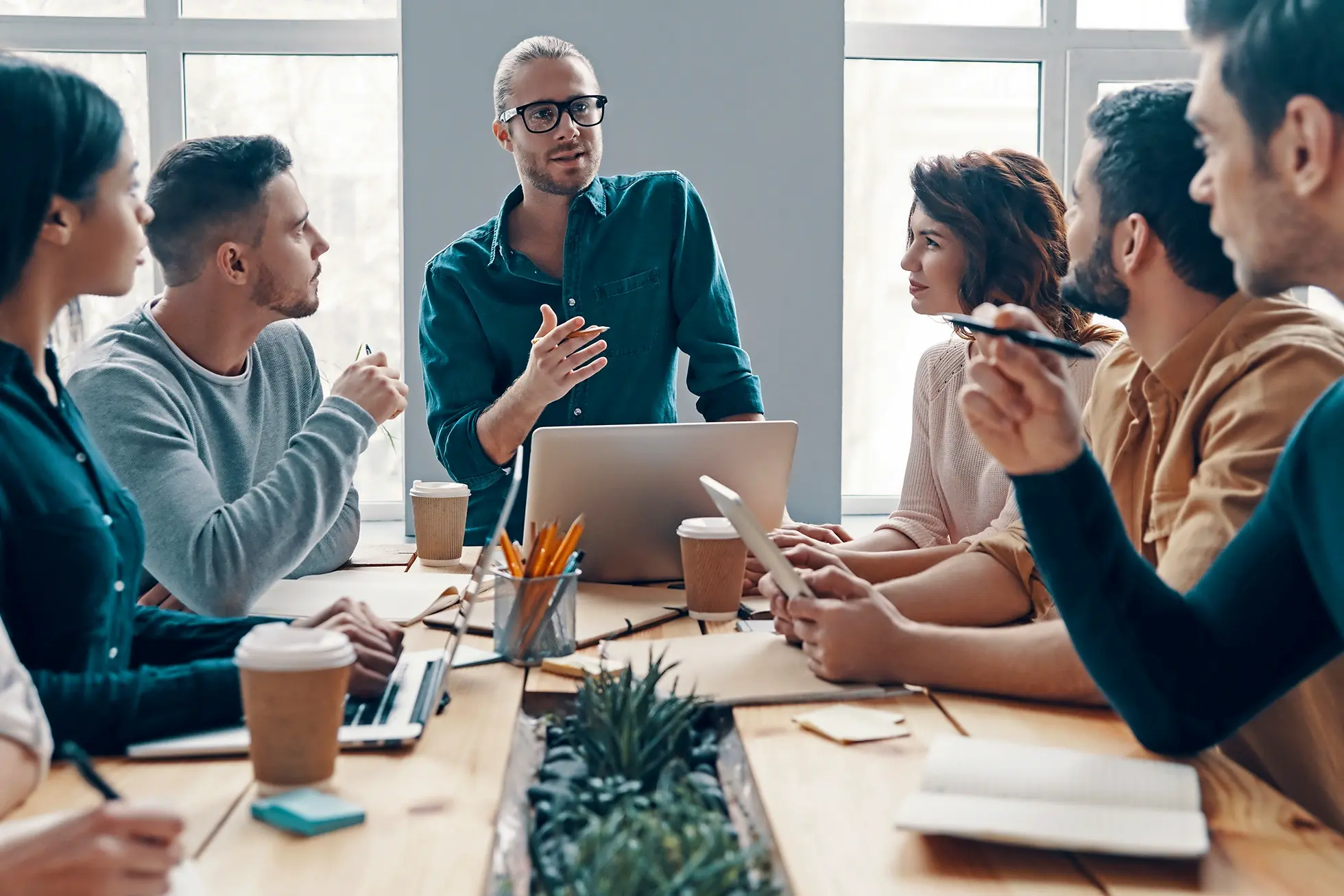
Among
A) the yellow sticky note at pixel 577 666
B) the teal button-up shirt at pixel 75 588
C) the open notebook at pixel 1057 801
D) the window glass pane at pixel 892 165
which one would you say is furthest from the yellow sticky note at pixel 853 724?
the window glass pane at pixel 892 165

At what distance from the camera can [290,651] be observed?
3.01 ft

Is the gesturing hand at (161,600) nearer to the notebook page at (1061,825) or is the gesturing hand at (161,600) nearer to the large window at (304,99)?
the notebook page at (1061,825)

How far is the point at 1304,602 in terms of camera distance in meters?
1.08

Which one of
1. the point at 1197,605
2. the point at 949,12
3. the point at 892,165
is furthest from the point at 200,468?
the point at 949,12

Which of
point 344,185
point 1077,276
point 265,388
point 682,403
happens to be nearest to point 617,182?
point 265,388

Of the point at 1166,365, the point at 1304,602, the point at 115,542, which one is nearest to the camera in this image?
the point at 1304,602

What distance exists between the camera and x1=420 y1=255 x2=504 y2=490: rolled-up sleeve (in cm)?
228

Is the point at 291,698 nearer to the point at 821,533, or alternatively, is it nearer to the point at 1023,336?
the point at 1023,336

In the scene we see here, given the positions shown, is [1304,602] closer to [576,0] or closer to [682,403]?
[682,403]

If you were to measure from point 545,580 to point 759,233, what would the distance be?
315cm

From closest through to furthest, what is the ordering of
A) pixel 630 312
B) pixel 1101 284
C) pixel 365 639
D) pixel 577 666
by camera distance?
pixel 365 639 < pixel 577 666 < pixel 1101 284 < pixel 630 312

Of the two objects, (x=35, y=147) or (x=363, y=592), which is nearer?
(x=35, y=147)

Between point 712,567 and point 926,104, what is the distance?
11.9 feet

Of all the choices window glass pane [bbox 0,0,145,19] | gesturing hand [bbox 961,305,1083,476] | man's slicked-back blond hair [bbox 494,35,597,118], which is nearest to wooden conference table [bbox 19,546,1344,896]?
gesturing hand [bbox 961,305,1083,476]
